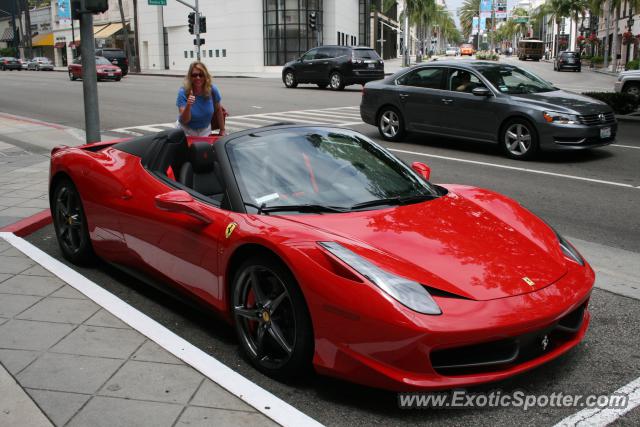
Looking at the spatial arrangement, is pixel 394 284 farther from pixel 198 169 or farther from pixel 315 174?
pixel 198 169

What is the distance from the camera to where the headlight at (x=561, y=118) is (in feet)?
35.4

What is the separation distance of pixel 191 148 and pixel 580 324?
8.86 ft

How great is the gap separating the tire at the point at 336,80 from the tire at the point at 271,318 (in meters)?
25.4

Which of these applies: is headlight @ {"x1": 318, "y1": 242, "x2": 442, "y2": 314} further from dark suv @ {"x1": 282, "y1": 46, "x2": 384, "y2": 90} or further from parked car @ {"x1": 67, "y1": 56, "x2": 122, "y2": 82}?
parked car @ {"x1": 67, "y1": 56, "x2": 122, "y2": 82}

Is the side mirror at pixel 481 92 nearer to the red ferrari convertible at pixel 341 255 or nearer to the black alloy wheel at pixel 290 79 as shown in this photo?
the red ferrari convertible at pixel 341 255

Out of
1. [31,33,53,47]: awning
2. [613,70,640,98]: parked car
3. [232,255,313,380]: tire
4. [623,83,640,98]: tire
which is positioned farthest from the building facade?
[232,255,313,380]: tire

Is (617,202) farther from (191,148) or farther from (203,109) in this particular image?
(191,148)

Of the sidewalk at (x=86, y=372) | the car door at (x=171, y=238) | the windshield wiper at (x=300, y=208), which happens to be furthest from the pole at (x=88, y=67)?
the windshield wiper at (x=300, y=208)

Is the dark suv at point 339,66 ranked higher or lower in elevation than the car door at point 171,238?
higher

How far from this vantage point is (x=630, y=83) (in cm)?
1902

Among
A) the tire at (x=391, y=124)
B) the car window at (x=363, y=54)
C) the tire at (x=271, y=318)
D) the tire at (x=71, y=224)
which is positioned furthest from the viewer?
the car window at (x=363, y=54)

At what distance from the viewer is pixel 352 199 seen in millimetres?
3988

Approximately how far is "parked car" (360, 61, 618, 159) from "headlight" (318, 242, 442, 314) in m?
8.53

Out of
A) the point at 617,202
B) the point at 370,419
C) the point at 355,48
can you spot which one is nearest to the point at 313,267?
the point at 370,419
